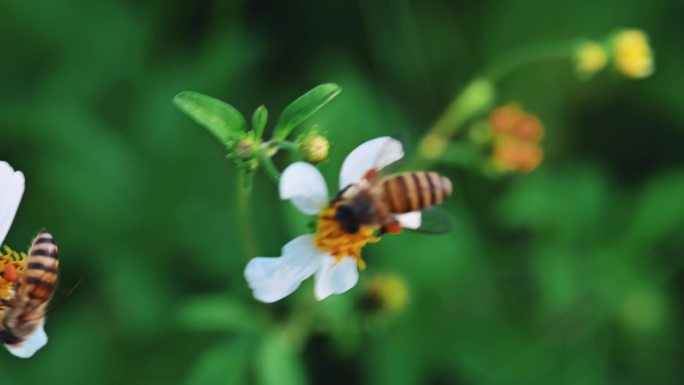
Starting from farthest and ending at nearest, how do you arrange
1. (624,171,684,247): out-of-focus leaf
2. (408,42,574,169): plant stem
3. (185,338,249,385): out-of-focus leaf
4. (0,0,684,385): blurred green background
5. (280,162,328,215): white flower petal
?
(624,171,684,247): out-of-focus leaf < (0,0,684,385): blurred green background < (408,42,574,169): plant stem < (185,338,249,385): out-of-focus leaf < (280,162,328,215): white flower petal

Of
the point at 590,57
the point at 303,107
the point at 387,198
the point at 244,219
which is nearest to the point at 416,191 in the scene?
the point at 387,198

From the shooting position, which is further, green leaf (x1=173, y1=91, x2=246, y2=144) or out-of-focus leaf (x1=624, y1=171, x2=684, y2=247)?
out-of-focus leaf (x1=624, y1=171, x2=684, y2=247)

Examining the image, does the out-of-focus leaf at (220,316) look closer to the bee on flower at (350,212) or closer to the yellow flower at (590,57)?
the bee on flower at (350,212)

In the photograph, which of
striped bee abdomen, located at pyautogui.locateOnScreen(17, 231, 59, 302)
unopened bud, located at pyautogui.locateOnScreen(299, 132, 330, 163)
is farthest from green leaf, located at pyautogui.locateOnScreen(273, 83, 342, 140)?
striped bee abdomen, located at pyautogui.locateOnScreen(17, 231, 59, 302)

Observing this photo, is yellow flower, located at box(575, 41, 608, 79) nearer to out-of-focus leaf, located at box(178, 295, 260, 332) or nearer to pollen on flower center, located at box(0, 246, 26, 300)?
out-of-focus leaf, located at box(178, 295, 260, 332)

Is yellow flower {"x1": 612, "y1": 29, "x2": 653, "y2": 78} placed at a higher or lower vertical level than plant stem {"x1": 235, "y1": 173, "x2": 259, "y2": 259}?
lower

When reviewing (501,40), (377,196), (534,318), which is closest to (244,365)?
(377,196)

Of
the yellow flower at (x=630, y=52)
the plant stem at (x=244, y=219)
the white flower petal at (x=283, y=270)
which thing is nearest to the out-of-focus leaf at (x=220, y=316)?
the plant stem at (x=244, y=219)

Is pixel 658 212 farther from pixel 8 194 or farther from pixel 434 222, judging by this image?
pixel 8 194
